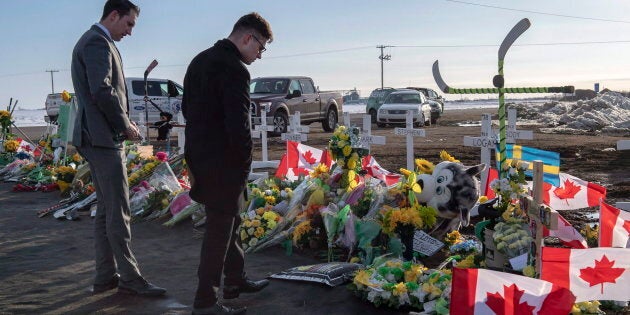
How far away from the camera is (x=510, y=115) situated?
7176 millimetres

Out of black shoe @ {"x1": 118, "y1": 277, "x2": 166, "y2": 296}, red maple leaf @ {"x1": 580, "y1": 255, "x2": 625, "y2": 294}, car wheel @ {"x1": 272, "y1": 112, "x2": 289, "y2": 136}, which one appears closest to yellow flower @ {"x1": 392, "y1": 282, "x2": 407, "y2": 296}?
red maple leaf @ {"x1": 580, "y1": 255, "x2": 625, "y2": 294}

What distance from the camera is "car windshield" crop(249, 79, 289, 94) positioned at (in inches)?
741

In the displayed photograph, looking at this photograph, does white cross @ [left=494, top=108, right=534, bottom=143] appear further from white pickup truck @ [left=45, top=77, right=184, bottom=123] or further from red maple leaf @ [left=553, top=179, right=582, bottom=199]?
white pickup truck @ [left=45, top=77, right=184, bottom=123]

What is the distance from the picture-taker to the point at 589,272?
371 centimetres

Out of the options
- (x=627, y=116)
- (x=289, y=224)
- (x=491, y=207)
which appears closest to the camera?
(x=491, y=207)

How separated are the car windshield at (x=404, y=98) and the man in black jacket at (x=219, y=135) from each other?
21.1m

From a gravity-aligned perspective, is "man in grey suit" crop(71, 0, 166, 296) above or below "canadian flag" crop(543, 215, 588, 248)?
above

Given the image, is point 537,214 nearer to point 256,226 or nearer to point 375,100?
point 256,226

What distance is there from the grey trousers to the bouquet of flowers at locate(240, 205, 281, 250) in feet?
5.49

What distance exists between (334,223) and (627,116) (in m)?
25.8

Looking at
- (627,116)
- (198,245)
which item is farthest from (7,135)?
(627,116)

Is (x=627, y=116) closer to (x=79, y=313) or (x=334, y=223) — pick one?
(x=334, y=223)

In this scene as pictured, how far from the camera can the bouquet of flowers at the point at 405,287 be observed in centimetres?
406

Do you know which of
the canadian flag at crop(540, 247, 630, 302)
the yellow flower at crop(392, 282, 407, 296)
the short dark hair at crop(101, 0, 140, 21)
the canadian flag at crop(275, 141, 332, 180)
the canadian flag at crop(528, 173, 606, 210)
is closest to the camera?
the canadian flag at crop(540, 247, 630, 302)
